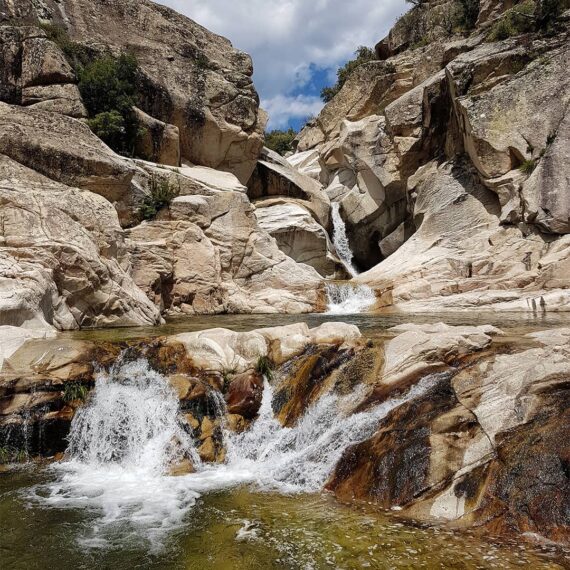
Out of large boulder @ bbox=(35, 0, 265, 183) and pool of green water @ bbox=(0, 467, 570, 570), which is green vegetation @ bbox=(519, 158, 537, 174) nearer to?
large boulder @ bbox=(35, 0, 265, 183)

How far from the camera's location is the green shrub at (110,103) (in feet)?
73.6

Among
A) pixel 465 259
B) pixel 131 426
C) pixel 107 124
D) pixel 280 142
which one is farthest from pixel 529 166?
pixel 280 142

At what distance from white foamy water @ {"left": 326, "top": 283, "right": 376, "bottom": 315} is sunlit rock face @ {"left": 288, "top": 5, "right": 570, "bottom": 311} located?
639mm

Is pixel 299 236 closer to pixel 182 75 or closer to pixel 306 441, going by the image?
pixel 182 75

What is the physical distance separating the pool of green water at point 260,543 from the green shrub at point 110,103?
1901 cm

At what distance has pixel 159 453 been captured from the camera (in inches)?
339

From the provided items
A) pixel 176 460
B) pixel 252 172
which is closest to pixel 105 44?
pixel 252 172

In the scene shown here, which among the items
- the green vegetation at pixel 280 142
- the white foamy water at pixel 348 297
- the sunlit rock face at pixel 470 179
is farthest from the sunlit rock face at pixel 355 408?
the green vegetation at pixel 280 142

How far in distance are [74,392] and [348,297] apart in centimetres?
1424

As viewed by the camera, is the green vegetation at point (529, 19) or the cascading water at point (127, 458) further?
the green vegetation at point (529, 19)

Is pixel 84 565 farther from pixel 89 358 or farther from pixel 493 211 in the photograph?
pixel 493 211

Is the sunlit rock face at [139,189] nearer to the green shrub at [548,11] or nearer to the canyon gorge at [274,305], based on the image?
the canyon gorge at [274,305]

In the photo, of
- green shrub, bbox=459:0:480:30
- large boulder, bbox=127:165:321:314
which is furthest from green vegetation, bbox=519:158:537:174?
green shrub, bbox=459:0:480:30

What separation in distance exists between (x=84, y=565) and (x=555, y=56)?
2603cm
